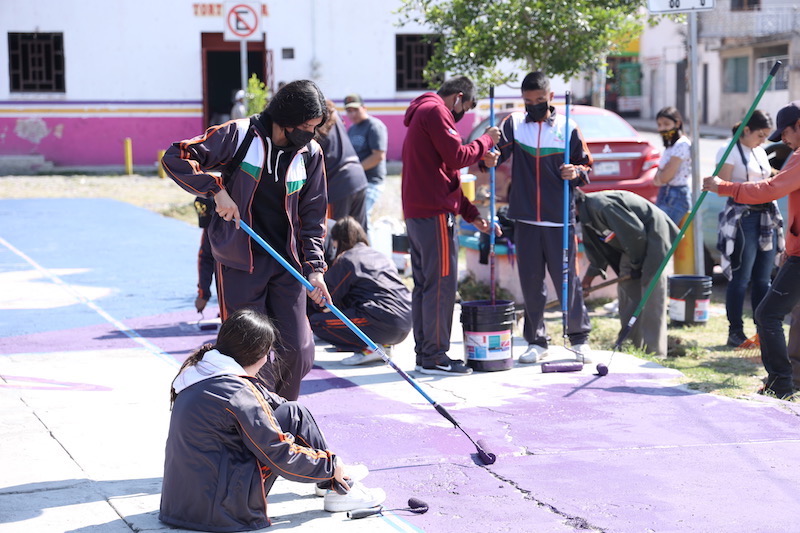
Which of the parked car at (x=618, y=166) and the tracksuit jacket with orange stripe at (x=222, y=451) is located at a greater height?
the parked car at (x=618, y=166)

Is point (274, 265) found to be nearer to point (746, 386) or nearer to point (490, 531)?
point (490, 531)

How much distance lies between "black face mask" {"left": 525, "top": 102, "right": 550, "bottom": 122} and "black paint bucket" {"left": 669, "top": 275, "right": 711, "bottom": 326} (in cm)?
240

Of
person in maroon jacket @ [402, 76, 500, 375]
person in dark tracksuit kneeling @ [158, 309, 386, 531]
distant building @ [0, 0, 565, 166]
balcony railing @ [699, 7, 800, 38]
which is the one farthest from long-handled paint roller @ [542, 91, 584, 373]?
balcony railing @ [699, 7, 800, 38]

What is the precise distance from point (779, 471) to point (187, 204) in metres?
14.7

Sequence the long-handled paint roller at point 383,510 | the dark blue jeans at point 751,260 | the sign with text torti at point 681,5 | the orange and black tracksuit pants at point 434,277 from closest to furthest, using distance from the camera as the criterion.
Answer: the long-handled paint roller at point 383,510, the orange and black tracksuit pants at point 434,277, the dark blue jeans at point 751,260, the sign with text torti at point 681,5

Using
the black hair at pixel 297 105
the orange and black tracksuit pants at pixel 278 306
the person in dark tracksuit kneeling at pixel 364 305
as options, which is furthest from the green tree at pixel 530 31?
the orange and black tracksuit pants at pixel 278 306

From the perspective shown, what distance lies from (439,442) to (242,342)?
5.71 ft

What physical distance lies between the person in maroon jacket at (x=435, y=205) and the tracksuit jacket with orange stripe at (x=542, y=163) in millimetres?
334

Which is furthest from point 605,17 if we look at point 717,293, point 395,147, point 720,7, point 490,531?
point 720,7

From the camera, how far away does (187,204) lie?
18.8 meters

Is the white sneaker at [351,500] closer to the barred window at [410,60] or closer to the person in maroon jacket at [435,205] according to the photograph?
the person in maroon jacket at [435,205]

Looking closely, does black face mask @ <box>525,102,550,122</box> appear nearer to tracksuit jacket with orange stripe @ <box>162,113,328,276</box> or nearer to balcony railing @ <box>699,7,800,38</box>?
tracksuit jacket with orange stripe @ <box>162,113,328,276</box>

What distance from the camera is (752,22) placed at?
139 feet

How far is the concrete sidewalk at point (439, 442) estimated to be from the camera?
4.73 m
